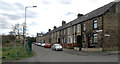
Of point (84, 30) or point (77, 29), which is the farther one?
point (77, 29)

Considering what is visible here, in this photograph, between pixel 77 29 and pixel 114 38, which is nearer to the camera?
pixel 114 38

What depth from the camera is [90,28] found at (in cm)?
2169

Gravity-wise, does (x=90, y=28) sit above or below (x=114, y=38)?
above

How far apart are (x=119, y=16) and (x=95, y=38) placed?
522 cm

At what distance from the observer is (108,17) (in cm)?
1897

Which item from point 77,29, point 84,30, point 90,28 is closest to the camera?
point 90,28

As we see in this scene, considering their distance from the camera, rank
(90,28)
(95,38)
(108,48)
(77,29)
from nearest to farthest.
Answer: (108,48)
(95,38)
(90,28)
(77,29)

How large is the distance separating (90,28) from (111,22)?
3.84 m

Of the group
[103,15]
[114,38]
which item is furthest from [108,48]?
[103,15]

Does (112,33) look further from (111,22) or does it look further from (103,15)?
(103,15)

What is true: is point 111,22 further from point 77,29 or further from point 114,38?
point 77,29

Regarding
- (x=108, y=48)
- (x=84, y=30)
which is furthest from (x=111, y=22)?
(x=84, y=30)

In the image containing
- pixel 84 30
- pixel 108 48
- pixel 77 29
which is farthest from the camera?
pixel 77 29

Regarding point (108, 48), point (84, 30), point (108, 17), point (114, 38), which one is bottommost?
point (108, 48)
